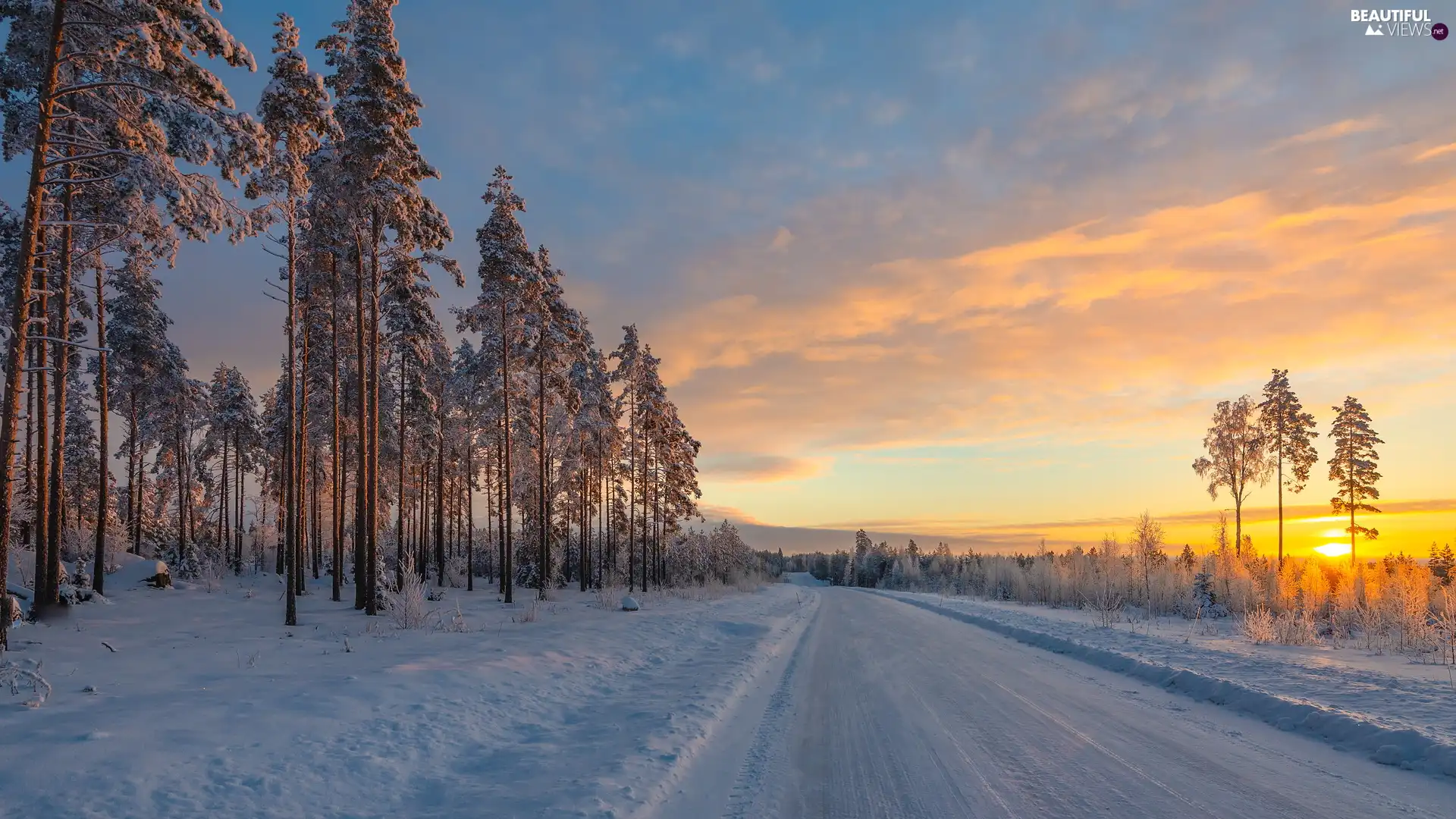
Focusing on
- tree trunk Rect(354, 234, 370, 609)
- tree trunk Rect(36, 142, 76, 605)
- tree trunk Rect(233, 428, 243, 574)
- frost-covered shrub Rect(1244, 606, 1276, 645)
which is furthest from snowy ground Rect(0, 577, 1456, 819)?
tree trunk Rect(233, 428, 243, 574)

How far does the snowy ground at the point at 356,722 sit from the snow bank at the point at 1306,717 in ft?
21.7

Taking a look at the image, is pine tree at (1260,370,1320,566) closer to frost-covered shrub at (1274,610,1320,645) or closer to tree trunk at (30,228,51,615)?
frost-covered shrub at (1274,610,1320,645)

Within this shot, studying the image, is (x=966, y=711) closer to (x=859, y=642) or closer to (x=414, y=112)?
(x=859, y=642)

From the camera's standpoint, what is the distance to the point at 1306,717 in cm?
805

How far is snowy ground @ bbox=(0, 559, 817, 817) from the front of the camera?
5555 mm

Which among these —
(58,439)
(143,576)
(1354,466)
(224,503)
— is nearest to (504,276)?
(58,439)

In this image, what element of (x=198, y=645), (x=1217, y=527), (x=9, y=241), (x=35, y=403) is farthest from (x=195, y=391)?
(x=1217, y=527)

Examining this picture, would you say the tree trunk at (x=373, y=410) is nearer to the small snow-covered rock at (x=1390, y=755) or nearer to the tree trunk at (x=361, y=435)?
the tree trunk at (x=361, y=435)

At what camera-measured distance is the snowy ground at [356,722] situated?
18.2 ft

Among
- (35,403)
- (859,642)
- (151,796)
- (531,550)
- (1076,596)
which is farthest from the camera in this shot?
(531,550)

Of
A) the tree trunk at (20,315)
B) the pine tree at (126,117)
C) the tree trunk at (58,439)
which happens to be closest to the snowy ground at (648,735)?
the tree trunk at (20,315)

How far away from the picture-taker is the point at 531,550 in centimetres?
4631

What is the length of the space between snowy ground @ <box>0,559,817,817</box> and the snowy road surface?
1.23m

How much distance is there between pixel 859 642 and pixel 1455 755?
1190 centimetres
